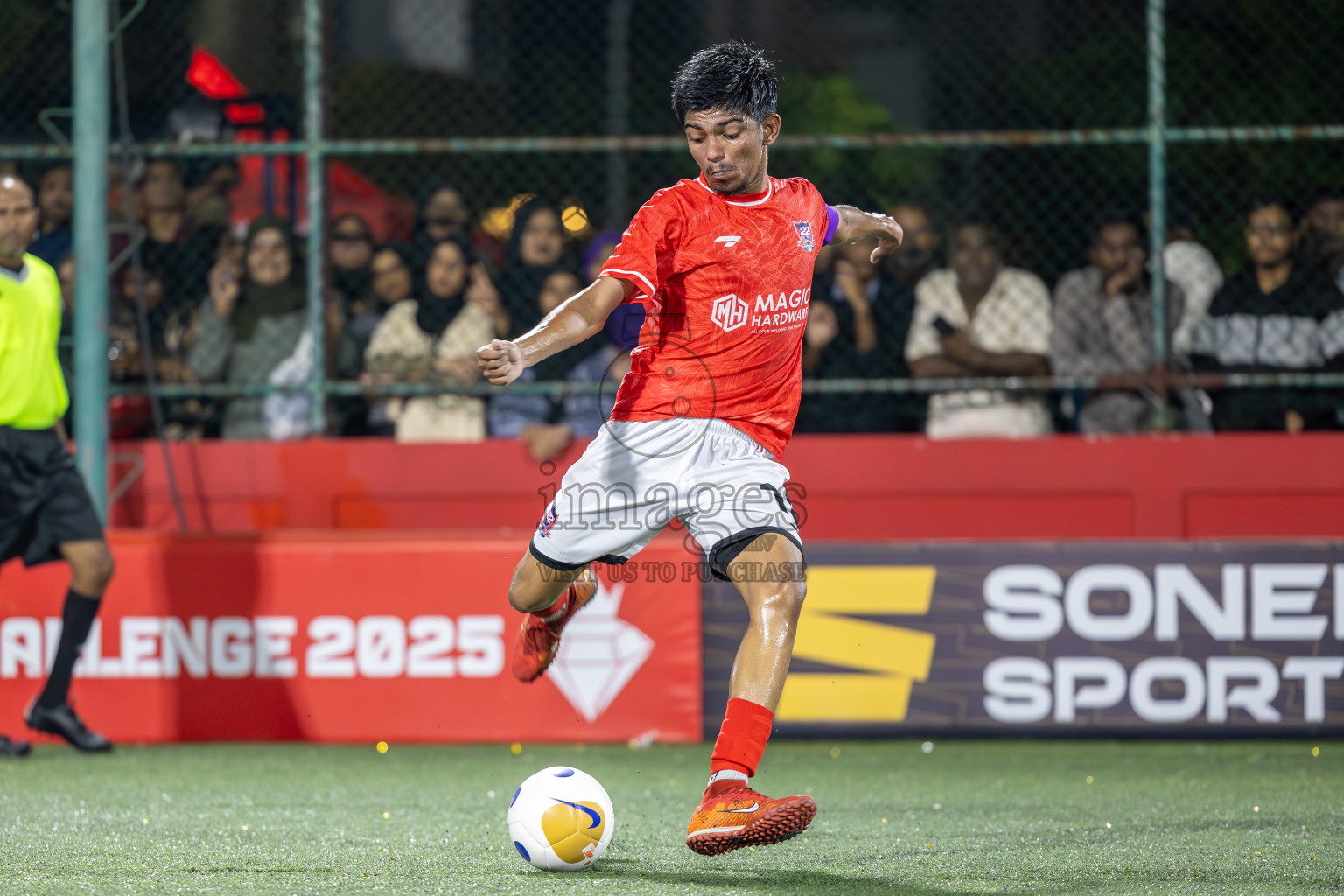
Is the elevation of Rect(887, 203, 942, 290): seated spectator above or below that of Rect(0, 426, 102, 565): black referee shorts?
above

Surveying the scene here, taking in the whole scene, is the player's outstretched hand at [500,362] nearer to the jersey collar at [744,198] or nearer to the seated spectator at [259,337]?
the jersey collar at [744,198]

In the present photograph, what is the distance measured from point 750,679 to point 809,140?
158 inches

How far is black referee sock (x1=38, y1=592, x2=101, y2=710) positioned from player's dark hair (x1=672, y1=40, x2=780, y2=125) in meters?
3.83

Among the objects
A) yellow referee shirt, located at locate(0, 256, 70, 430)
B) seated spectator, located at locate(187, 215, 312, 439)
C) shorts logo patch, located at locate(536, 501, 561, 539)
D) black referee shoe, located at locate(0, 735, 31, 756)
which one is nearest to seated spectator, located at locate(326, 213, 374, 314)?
seated spectator, located at locate(187, 215, 312, 439)

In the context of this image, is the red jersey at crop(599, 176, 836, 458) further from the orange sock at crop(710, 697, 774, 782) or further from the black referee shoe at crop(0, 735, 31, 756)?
the black referee shoe at crop(0, 735, 31, 756)

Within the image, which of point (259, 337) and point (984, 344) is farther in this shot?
point (259, 337)

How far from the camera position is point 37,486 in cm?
671

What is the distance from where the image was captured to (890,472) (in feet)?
25.3

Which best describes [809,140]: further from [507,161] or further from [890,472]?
[507,161]

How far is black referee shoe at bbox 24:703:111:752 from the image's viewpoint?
6637mm

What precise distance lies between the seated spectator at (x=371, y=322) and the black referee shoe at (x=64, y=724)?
206 centimetres

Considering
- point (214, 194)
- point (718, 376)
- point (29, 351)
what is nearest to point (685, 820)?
point (718, 376)

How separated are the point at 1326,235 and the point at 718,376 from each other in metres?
4.37

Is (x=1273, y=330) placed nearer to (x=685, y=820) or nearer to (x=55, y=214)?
(x=685, y=820)
